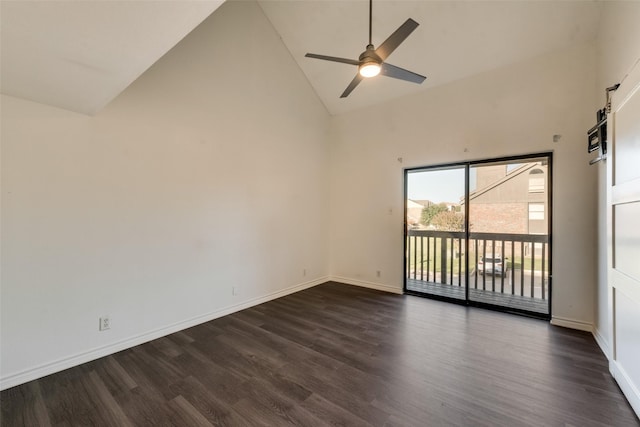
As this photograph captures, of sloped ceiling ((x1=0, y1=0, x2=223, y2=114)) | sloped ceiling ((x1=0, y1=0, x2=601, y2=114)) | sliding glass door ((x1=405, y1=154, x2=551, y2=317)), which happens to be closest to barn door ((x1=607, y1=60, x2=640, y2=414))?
sliding glass door ((x1=405, y1=154, x2=551, y2=317))

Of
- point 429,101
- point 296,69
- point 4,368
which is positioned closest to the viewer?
point 4,368

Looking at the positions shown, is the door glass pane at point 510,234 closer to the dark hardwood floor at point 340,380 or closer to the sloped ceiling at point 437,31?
the dark hardwood floor at point 340,380

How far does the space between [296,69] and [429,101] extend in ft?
7.44

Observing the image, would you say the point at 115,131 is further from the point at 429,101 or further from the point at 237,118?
the point at 429,101

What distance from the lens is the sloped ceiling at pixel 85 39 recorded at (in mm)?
1254

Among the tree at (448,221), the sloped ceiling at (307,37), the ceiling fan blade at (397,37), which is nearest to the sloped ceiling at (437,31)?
the sloped ceiling at (307,37)

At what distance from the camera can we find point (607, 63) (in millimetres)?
2662

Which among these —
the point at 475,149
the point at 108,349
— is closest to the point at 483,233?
Result: the point at 475,149

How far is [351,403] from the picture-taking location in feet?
6.11

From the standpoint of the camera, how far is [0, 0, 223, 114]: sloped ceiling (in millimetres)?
1254

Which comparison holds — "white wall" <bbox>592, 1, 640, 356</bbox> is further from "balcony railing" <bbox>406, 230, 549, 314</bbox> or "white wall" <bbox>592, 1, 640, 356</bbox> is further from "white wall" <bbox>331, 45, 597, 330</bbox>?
"balcony railing" <bbox>406, 230, 549, 314</bbox>

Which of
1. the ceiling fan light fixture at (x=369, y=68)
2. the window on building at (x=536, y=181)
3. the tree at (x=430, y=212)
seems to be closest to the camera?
the ceiling fan light fixture at (x=369, y=68)

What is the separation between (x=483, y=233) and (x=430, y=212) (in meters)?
0.81

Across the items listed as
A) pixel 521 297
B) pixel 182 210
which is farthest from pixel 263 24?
pixel 521 297
